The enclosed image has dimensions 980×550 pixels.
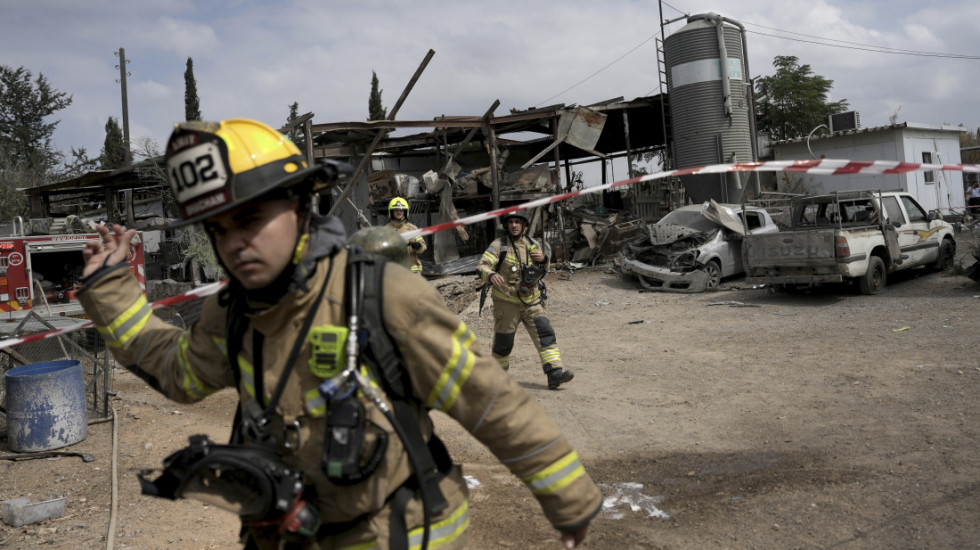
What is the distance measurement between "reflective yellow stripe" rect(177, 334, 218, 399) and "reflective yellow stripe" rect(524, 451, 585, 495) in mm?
970

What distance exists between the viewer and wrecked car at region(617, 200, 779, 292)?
1495 centimetres

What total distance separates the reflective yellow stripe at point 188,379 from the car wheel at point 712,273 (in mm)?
13749

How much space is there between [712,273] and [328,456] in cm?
1423

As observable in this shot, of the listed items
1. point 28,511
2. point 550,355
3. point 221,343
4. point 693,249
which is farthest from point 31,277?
point 693,249

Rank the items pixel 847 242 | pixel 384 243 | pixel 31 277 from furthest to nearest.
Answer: pixel 847 242
pixel 31 277
pixel 384 243

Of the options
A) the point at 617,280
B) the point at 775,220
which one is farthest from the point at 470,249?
the point at 775,220

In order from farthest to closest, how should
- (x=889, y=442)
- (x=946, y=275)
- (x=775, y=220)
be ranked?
(x=775, y=220) < (x=946, y=275) < (x=889, y=442)

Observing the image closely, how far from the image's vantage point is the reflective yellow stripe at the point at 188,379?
209 centimetres

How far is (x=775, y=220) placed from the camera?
1655 centimetres

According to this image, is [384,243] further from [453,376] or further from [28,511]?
[28,511]

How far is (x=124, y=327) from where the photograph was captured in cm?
216

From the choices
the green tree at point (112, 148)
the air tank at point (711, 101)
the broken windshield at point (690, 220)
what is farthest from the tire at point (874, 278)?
the green tree at point (112, 148)

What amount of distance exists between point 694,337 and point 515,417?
9.02 m

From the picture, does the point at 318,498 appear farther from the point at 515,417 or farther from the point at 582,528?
the point at 582,528
